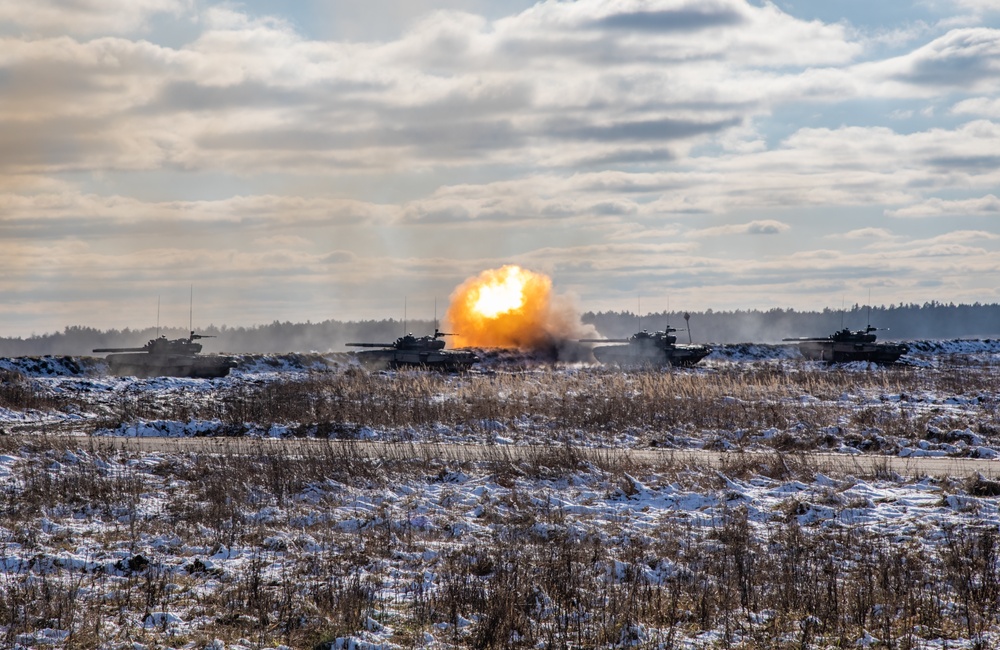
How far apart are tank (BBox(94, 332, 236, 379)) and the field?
25.1 m

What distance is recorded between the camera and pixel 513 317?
264 feet

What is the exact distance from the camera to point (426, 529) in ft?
54.4

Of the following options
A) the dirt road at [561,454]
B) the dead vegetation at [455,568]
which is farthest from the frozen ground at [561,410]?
the dead vegetation at [455,568]

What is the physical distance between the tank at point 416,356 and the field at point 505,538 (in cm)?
2960

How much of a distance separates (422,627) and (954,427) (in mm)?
22352

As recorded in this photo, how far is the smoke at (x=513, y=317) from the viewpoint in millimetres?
78750

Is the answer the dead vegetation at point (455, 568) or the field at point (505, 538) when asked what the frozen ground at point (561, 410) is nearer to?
the field at point (505, 538)

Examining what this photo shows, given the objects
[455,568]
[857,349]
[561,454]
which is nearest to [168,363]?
[561,454]

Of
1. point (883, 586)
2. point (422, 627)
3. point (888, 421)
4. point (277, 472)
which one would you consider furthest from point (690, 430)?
point (422, 627)

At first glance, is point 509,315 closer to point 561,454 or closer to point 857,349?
point 857,349

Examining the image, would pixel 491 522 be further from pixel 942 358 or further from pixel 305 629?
pixel 942 358

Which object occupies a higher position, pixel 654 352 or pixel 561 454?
pixel 654 352

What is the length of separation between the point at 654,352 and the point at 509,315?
1564 centimetres

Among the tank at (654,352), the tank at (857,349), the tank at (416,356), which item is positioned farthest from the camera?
the tank at (857,349)
